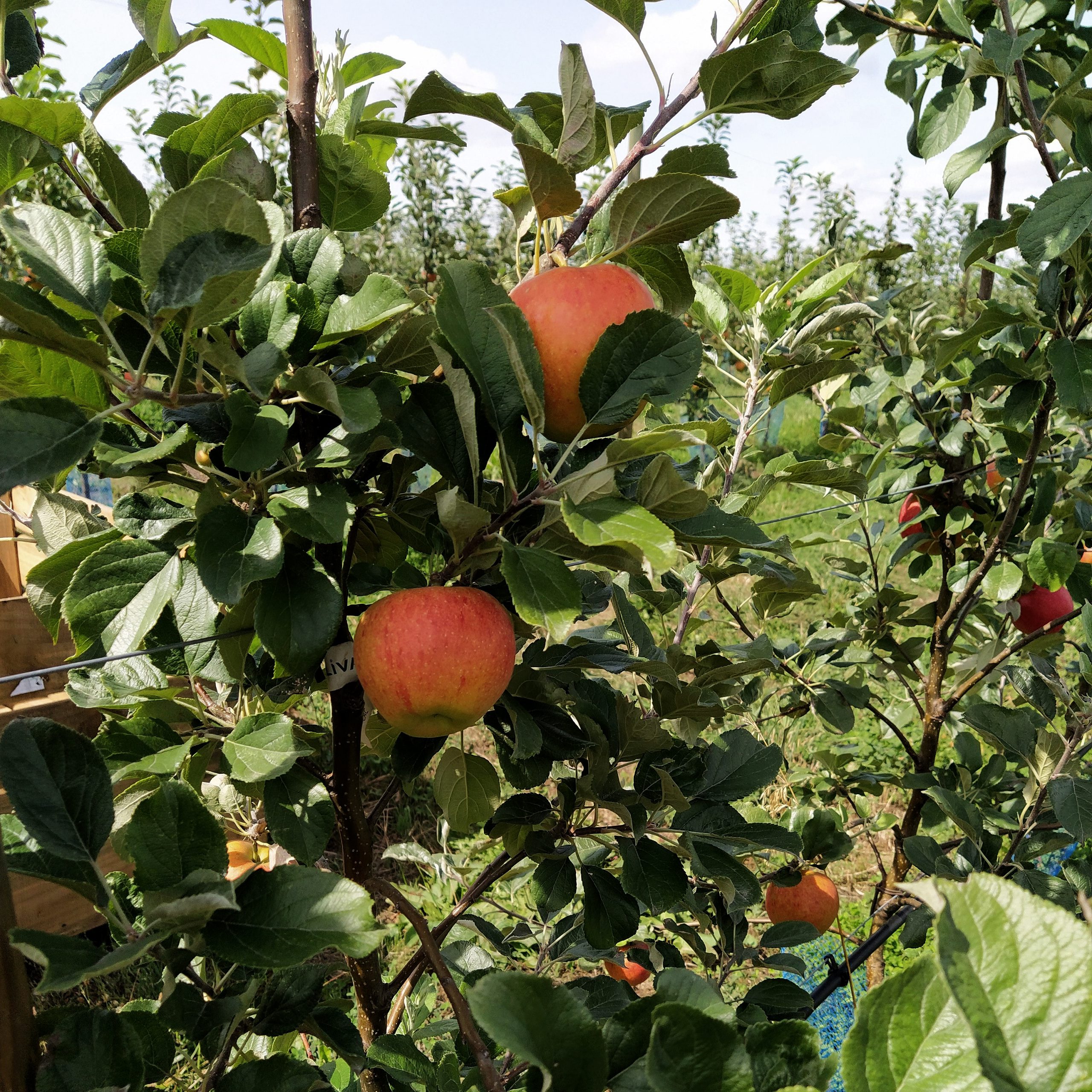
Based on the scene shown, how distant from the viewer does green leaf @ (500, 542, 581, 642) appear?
1.91ft

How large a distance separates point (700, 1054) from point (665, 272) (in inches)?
24.2

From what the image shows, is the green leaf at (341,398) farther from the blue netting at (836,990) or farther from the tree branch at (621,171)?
the blue netting at (836,990)

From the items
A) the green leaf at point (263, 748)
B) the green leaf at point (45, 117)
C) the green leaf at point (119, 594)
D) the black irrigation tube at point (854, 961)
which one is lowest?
the black irrigation tube at point (854, 961)

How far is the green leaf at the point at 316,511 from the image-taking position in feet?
2.04

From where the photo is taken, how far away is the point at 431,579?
0.76 m

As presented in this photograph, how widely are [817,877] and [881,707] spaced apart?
2.26 m

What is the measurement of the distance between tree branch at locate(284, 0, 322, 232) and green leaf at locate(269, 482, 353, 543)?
0.82 ft

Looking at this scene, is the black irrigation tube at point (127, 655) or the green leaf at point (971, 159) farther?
the green leaf at point (971, 159)

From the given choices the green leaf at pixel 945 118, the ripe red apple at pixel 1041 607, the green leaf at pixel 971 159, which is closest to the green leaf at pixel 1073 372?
the green leaf at pixel 971 159

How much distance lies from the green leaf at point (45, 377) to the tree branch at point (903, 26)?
1.23 m

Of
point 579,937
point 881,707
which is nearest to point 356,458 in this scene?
point 579,937

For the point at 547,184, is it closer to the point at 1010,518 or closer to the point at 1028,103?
the point at 1028,103

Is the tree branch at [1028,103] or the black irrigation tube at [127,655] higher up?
the tree branch at [1028,103]

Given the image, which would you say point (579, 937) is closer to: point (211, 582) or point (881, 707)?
point (211, 582)
